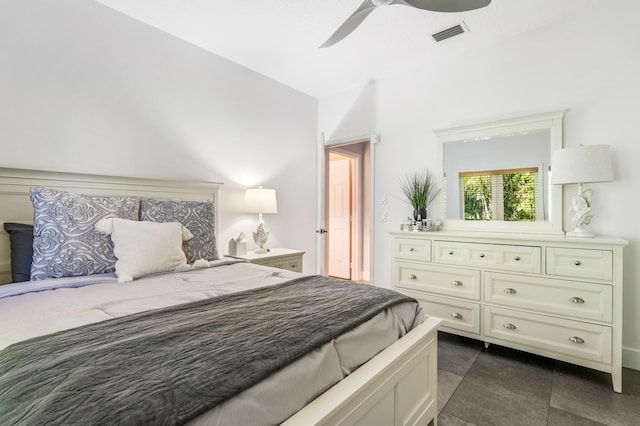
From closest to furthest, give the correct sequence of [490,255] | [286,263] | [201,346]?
[201,346] → [490,255] → [286,263]

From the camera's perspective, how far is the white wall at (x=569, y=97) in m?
2.26

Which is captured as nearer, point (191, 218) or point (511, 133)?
point (191, 218)

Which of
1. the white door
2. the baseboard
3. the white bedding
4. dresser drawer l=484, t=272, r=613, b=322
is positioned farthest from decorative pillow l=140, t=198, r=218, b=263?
the baseboard

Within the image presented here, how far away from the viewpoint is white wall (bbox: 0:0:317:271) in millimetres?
2010

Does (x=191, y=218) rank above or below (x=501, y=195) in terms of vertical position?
below

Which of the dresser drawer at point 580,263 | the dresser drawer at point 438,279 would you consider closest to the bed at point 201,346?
the dresser drawer at point 438,279

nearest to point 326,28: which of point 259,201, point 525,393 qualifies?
point 259,201

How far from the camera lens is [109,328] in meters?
1.01

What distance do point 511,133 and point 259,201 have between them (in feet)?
7.76

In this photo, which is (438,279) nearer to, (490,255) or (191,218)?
(490,255)

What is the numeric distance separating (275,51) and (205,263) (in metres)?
2.10

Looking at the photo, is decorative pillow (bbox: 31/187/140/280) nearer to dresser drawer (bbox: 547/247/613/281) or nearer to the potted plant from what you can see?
the potted plant

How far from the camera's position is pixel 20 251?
1.75 metres

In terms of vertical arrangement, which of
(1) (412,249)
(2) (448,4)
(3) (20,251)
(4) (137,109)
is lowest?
(1) (412,249)
